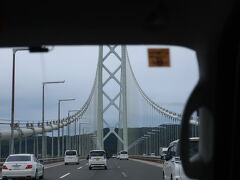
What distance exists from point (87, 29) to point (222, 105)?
159cm

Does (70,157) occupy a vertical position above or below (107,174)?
above

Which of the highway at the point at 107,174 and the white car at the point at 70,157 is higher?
the white car at the point at 70,157

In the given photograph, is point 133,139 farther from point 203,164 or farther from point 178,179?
point 203,164

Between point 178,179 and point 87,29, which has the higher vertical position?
point 87,29

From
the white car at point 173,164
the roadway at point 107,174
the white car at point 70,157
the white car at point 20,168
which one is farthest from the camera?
the white car at point 70,157

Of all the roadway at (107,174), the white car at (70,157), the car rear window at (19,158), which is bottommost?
the roadway at (107,174)

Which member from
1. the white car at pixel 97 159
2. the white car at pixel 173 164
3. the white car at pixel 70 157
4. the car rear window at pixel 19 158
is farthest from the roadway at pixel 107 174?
the white car at pixel 70 157

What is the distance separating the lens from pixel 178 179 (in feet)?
55.2

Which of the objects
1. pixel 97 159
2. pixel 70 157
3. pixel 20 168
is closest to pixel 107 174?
pixel 20 168

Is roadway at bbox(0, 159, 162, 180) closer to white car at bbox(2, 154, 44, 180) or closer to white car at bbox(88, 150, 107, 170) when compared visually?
white car at bbox(88, 150, 107, 170)

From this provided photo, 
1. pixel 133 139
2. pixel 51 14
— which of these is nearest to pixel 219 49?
pixel 51 14

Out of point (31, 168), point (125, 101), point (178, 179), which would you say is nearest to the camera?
point (178, 179)

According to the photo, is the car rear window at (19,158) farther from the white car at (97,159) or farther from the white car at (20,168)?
the white car at (97,159)

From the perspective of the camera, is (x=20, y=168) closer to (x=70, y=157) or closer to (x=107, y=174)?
(x=107, y=174)
